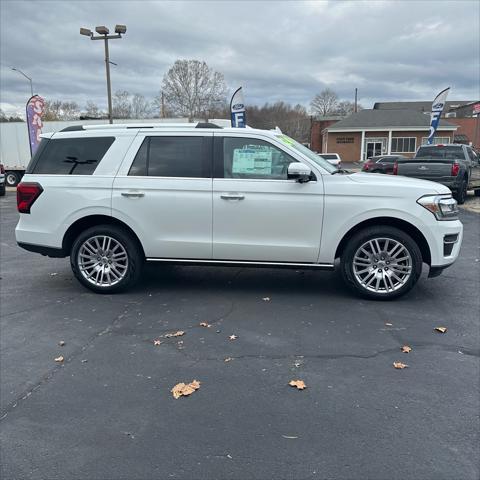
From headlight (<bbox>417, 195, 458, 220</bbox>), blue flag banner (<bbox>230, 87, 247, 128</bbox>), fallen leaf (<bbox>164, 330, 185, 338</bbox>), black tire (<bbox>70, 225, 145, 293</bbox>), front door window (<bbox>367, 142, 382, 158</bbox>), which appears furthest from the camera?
front door window (<bbox>367, 142, 382, 158</bbox>)

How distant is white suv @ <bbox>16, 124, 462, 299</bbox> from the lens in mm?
5148

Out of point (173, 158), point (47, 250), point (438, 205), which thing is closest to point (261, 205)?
point (173, 158)

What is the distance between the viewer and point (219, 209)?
528cm

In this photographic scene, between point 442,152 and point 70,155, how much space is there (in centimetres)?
1457

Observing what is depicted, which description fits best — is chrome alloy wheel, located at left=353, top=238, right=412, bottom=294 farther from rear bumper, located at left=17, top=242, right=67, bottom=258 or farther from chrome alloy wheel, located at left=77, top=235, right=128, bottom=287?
rear bumper, located at left=17, top=242, right=67, bottom=258

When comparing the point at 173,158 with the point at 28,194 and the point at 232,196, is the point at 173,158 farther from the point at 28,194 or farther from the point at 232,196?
the point at 28,194

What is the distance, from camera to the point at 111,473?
8.21 feet

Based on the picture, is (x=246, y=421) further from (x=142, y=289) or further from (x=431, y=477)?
(x=142, y=289)

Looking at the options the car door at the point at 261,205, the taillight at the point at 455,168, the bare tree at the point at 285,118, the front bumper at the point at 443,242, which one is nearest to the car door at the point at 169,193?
the car door at the point at 261,205

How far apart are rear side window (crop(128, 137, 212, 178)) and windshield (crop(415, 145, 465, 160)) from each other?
13117 mm

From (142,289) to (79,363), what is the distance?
2075 millimetres

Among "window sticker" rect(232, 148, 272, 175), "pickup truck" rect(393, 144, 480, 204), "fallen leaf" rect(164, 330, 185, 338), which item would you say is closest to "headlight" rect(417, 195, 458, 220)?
"window sticker" rect(232, 148, 272, 175)

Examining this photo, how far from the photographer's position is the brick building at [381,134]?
49.8 meters

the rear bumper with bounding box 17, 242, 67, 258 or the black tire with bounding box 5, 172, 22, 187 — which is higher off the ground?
the black tire with bounding box 5, 172, 22, 187
